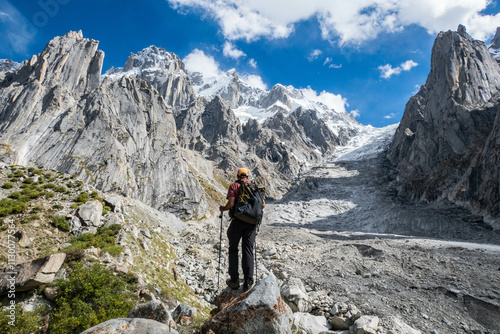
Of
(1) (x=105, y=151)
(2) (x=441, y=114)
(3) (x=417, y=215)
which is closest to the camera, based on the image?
(1) (x=105, y=151)

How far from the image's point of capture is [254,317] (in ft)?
17.1

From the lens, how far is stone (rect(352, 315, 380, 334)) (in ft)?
25.7

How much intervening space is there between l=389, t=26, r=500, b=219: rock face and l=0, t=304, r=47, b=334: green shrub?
273 ft

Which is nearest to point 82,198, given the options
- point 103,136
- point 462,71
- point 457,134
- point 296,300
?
point 296,300

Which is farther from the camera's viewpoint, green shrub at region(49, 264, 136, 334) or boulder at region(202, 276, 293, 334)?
green shrub at region(49, 264, 136, 334)

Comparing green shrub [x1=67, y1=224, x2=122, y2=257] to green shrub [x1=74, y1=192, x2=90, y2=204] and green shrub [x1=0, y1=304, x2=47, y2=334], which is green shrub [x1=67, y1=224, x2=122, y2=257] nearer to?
green shrub [x1=74, y1=192, x2=90, y2=204]

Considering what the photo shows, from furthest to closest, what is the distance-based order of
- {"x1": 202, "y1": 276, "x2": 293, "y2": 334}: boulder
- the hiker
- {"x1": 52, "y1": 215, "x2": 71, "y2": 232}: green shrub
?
{"x1": 52, "y1": 215, "x2": 71, "y2": 232}: green shrub
the hiker
{"x1": 202, "y1": 276, "x2": 293, "y2": 334}: boulder

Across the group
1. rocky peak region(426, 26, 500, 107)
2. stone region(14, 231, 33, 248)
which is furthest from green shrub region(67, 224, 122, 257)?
rocky peak region(426, 26, 500, 107)

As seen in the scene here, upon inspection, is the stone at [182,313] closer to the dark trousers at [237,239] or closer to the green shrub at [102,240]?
the dark trousers at [237,239]

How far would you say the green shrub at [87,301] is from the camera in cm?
593

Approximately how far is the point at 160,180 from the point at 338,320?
72767 millimetres

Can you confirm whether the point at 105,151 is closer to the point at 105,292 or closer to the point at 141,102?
the point at 141,102

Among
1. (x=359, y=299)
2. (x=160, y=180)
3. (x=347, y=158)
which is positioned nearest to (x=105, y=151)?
(x=160, y=180)

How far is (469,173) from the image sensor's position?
7144 centimetres
